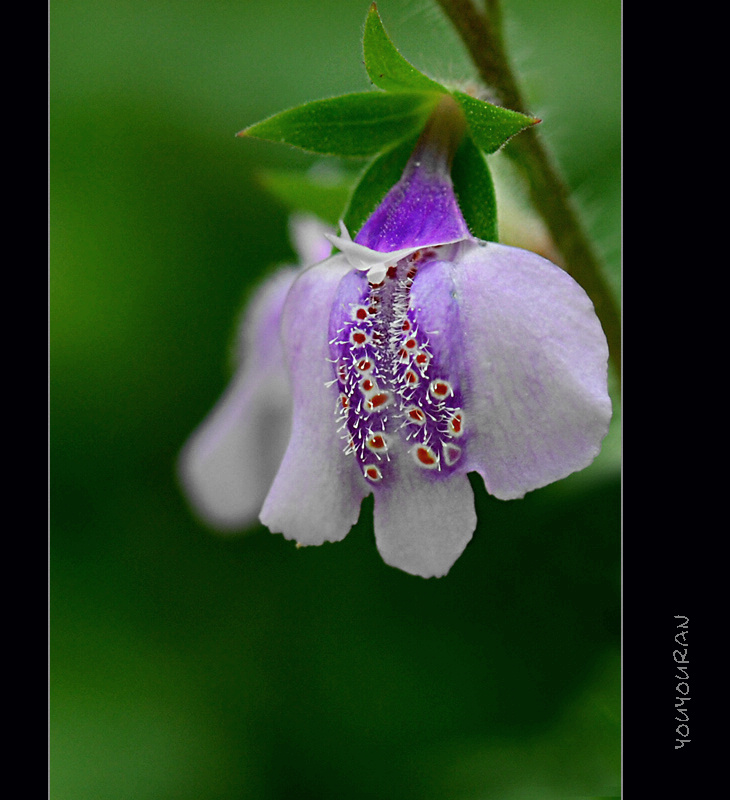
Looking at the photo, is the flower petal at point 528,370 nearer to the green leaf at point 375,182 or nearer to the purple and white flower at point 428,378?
the purple and white flower at point 428,378

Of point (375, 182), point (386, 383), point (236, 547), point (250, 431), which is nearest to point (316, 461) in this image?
point (386, 383)

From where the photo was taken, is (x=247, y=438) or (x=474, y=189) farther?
(x=247, y=438)

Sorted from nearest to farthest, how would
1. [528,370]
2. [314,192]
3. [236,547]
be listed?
[528,370] → [314,192] → [236,547]

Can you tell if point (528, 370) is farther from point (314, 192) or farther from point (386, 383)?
point (314, 192)

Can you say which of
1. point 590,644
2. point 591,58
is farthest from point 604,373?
point 591,58

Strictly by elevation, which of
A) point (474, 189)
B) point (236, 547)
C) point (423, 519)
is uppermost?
point (474, 189)
